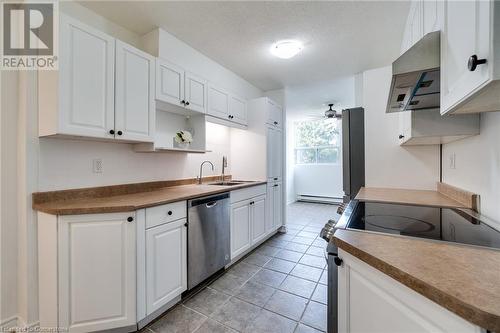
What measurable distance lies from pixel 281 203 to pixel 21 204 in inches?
123

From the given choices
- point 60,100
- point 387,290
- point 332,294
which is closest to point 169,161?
point 60,100

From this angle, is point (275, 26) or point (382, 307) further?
point (275, 26)

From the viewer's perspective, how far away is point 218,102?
2.72 m

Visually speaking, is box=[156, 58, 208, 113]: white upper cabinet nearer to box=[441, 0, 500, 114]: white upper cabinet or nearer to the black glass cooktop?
the black glass cooktop

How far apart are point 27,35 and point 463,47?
2523 millimetres

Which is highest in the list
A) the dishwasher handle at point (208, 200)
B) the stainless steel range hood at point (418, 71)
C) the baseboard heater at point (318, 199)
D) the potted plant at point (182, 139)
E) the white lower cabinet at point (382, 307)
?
the stainless steel range hood at point (418, 71)

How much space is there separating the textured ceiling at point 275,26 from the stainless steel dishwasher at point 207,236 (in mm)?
1722

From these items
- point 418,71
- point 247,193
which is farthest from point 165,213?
point 418,71

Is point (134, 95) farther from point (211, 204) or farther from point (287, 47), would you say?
point (287, 47)

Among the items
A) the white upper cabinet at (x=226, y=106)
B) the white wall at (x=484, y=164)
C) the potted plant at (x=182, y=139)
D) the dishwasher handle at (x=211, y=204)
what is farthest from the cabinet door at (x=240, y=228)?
the white wall at (x=484, y=164)

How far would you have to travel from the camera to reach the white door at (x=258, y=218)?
2.91 meters

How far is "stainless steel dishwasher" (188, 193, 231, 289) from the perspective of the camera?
6.38 ft

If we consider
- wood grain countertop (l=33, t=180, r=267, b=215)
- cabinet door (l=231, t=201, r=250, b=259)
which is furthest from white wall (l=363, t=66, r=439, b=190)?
wood grain countertop (l=33, t=180, r=267, b=215)

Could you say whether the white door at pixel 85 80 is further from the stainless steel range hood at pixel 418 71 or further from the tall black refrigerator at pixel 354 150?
the tall black refrigerator at pixel 354 150
